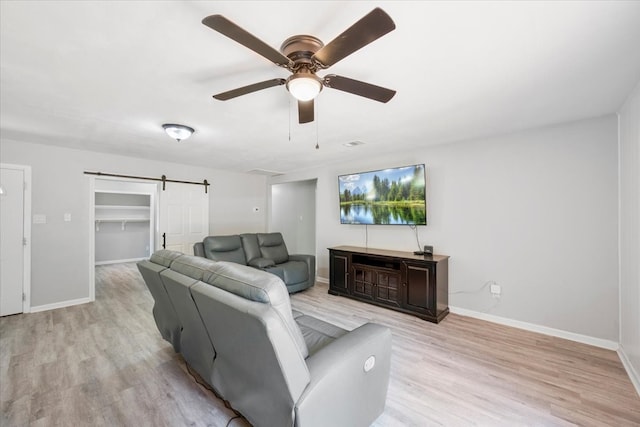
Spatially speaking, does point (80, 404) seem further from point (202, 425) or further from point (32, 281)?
point (32, 281)

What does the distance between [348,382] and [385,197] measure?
2948 mm

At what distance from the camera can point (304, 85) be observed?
4.93 ft

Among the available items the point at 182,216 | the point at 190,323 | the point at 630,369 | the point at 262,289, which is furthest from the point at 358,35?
the point at 182,216

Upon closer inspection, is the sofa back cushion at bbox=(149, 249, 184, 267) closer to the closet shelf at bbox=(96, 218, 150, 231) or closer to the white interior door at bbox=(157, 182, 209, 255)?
the white interior door at bbox=(157, 182, 209, 255)

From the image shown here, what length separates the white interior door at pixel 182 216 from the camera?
481 centimetres

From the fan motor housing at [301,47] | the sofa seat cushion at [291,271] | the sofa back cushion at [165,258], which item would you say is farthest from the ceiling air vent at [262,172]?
the fan motor housing at [301,47]

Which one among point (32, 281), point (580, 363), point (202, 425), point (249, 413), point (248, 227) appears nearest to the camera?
point (249, 413)

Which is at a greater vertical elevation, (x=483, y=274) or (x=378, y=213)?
(x=378, y=213)

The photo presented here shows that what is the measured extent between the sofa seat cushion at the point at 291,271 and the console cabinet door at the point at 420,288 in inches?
66.8

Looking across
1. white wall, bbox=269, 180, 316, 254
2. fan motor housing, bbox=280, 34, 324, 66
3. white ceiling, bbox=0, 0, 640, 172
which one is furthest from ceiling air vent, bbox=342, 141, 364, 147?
white wall, bbox=269, 180, 316, 254

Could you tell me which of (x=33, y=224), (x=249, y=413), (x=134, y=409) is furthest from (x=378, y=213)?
(x=33, y=224)

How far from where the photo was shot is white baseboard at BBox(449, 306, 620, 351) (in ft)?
8.40

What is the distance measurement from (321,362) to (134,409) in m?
1.48

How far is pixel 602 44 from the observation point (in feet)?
4.95
